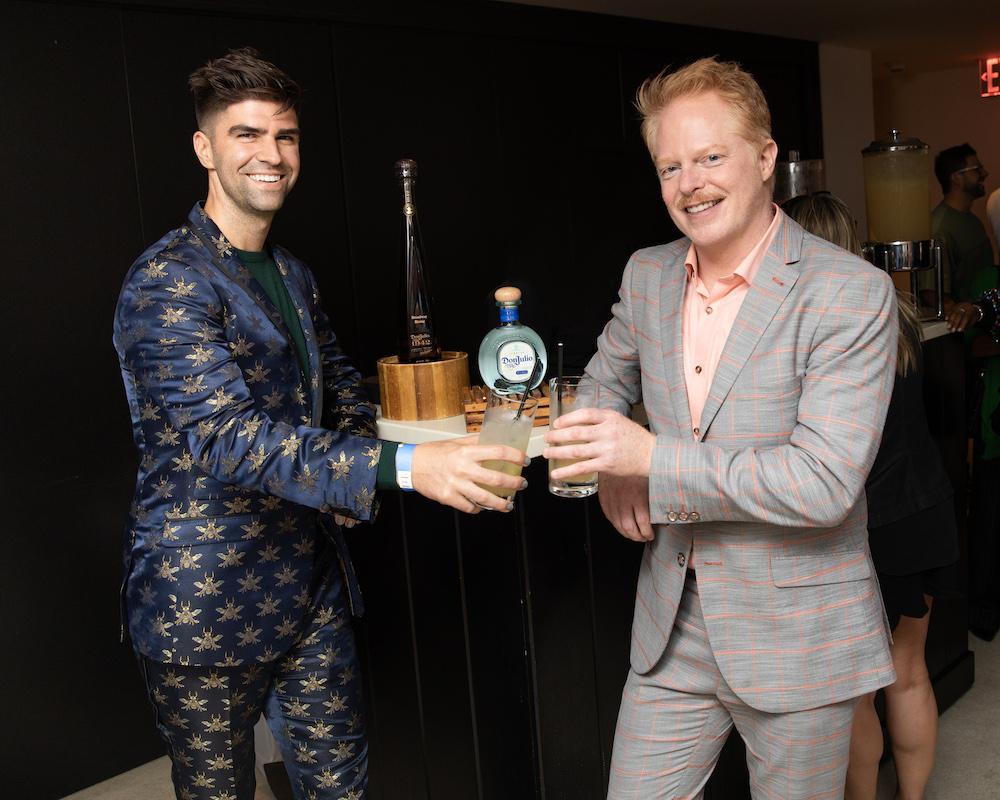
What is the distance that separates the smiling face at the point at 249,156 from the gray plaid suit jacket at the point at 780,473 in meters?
0.67

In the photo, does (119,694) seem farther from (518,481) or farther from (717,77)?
(717,77)

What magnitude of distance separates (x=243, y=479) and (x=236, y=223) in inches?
18.9

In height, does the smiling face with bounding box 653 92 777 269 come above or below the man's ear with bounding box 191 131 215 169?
below

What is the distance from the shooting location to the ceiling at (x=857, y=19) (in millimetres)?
5141

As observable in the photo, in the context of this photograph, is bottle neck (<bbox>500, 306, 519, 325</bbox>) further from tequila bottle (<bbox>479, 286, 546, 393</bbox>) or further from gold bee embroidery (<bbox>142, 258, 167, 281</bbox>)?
gold bee embroidery (<bbox>142, 258, 167, 281</bbox>)

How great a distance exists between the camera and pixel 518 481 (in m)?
1.60

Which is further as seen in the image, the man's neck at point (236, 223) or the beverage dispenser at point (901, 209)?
the beverage dispenser at point (901, 209)

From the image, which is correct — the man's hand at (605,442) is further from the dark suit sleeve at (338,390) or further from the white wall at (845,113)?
the white wall at (845,113)

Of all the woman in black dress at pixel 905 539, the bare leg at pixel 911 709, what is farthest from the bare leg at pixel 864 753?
the bare leg at pixel 911 709

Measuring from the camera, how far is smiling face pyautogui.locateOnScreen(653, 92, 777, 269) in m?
1.53

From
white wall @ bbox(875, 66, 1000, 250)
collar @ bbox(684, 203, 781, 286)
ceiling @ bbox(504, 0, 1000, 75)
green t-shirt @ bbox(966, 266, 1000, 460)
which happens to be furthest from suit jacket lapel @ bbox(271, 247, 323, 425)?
white wall @ bbox(875, 66, 1000, 250)

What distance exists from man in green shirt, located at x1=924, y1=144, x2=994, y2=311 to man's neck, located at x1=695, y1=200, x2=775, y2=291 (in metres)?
3.05

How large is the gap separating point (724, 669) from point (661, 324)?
55cm

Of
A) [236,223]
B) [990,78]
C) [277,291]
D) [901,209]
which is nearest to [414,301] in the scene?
[277,291]
